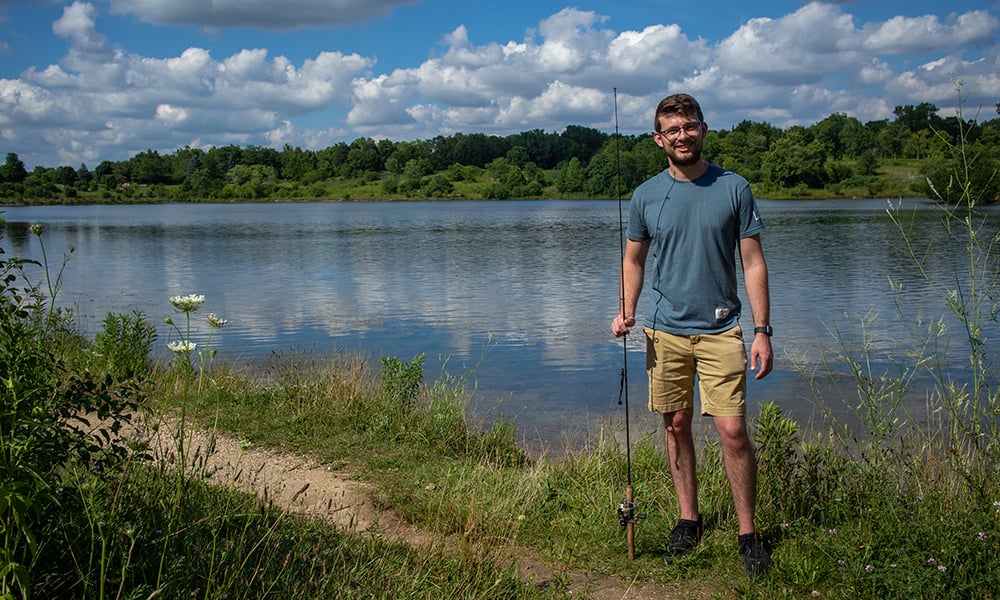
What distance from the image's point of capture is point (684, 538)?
4.54m

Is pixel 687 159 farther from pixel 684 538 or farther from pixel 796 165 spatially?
pixel 796 165

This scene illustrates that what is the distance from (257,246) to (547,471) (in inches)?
1330

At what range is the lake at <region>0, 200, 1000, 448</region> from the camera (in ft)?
36.4

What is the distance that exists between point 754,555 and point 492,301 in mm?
15220

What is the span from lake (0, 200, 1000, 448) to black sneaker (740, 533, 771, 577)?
7.00 ft

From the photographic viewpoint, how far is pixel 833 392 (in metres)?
10.5

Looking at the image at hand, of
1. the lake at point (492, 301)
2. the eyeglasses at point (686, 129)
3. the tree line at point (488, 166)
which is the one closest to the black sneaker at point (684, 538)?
the eyeglasses at point (686, 129)

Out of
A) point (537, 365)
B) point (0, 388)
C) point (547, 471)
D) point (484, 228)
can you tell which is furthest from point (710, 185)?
point (484, 228)

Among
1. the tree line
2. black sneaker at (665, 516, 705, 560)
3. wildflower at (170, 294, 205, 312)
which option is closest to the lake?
black sneaker at (665, 516, 705, 560)

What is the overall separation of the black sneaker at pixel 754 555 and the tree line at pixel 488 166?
7239 cm

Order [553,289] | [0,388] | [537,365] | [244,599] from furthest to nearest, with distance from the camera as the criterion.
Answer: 1. [553,289]
2. [537,365]
3. [244,599]
4. [0,388]

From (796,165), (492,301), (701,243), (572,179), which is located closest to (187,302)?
(701,243)

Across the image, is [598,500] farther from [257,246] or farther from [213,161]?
[213,161]

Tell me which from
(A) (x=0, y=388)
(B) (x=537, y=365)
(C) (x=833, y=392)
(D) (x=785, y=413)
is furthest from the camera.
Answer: (B) (x=537, y=365)
